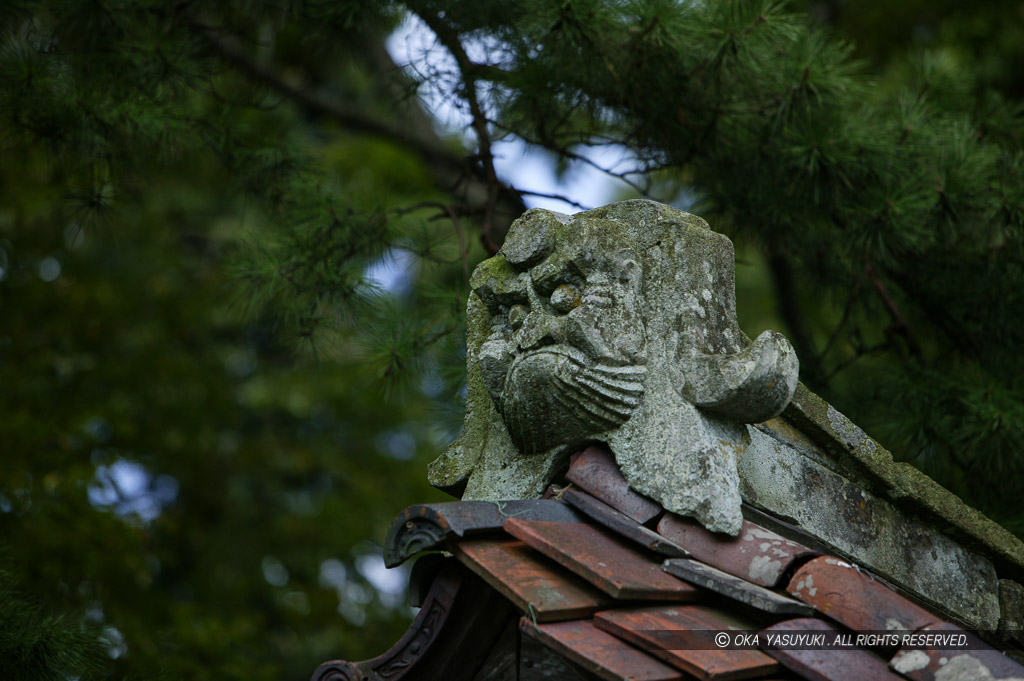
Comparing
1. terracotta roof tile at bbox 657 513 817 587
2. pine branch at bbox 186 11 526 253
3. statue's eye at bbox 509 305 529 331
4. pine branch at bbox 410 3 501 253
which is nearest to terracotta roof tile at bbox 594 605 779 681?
terracotta roof tile at bbox 657 513 817 587

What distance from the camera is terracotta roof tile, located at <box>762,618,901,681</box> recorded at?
6.24 feet

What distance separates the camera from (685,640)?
1.93m

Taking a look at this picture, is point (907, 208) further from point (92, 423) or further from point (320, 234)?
point (92, 423)

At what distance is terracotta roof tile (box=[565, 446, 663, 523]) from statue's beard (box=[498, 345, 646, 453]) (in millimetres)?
57

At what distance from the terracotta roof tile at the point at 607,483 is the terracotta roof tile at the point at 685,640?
0.27 m

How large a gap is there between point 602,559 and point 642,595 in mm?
118

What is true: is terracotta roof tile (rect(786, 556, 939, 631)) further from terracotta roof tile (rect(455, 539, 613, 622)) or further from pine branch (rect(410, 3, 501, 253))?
pine branch (rect(410, 3, 501, 253))

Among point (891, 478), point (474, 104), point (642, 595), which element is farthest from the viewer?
point (474, 104)

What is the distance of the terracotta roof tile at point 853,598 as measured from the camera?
1.99 meters

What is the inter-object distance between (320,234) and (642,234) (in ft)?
6.11

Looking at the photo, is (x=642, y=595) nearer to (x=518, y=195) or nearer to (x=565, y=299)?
(x=565, y=299)

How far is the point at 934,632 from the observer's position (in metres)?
1.96

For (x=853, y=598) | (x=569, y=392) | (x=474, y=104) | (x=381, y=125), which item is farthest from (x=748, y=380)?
(x=381, y=125)

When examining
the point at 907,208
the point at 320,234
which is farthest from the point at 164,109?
the point at 907,208
